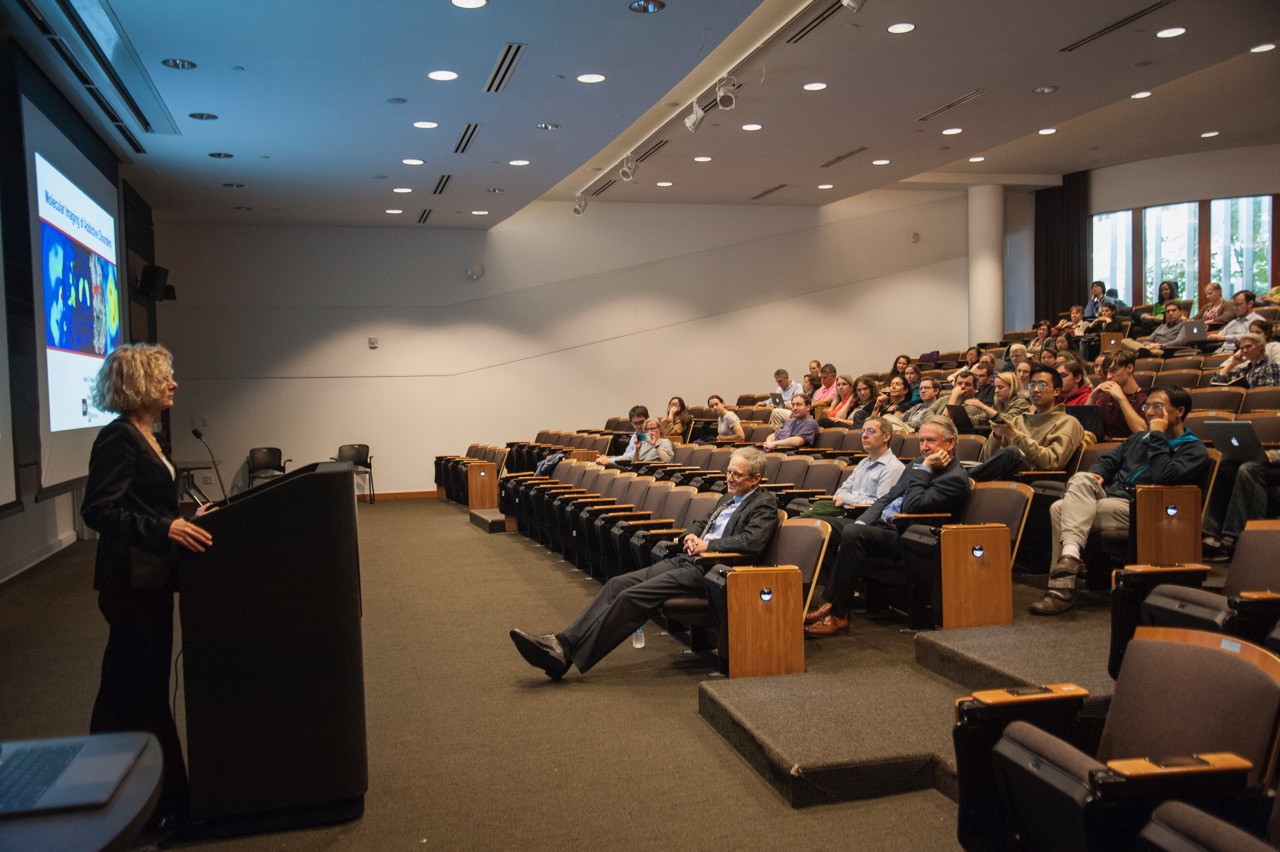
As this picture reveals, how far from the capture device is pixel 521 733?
371cm

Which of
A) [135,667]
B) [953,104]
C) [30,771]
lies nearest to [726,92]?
[953,104]

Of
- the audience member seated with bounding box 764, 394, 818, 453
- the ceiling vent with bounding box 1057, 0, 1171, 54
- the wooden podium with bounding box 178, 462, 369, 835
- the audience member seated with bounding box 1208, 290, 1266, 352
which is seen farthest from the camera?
the audience member seated with bounding box 1208, 290, 1266, 352

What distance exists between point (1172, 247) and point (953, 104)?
23.6 ft

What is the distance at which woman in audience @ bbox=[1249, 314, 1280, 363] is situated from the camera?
7625 mm

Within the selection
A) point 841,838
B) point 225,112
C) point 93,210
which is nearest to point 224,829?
point 841,838

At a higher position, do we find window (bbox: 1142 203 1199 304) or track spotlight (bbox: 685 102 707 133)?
track spotlight (bbox: 685 102 707 133)

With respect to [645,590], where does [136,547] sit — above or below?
above

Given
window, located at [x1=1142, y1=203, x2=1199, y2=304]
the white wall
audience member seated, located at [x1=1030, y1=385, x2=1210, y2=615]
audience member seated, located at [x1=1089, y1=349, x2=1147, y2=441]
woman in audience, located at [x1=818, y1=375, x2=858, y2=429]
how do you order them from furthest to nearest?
window, located at [x1=1142, y1=203, x2=1199, y2=304] → the white wall → woman in audience, located at [x1=818, y1=375, x2=858, y2=429] → audience member seated, located at [x1=1089, y1=349, x2=1147, y2=441] → audience member seated, located at [x1=1030, y1=385, x2=1210, y2=615]

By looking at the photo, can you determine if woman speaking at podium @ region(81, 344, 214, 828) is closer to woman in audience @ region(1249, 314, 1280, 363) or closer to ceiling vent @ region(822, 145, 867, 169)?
woman in audience @ region(1249, 314, 1280, 363)

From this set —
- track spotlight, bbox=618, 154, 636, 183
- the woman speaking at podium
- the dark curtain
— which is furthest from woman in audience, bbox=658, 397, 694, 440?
the dark curtain

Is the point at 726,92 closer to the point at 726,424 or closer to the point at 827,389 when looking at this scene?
the point at 726,424

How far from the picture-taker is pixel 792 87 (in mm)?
8117

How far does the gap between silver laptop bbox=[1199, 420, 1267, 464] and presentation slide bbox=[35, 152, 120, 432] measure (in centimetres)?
687

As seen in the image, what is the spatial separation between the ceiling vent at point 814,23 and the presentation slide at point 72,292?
5.04 m
